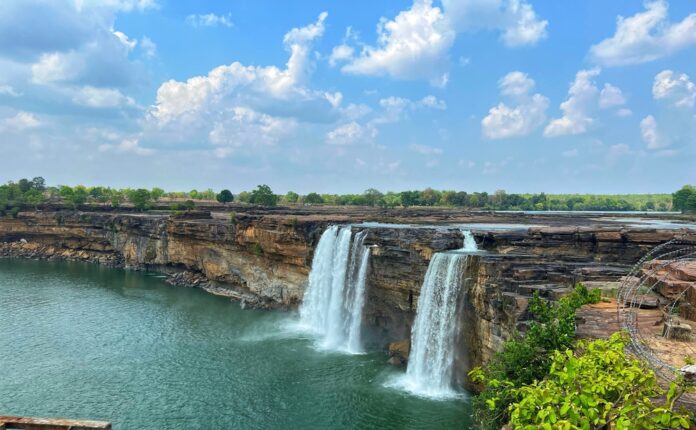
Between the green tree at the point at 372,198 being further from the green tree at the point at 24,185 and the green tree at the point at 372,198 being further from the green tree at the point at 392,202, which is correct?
the green tree at the point at 24,185

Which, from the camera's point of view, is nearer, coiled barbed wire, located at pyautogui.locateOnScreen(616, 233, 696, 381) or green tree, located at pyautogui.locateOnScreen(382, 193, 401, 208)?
coiled barbed wire, located at pyautogui.locateOnScreen(616, 233, 696, 381)

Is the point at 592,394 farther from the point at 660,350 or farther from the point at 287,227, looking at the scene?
the point at 287,227

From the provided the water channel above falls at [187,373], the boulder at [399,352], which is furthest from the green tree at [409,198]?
the boulder at [399,352]

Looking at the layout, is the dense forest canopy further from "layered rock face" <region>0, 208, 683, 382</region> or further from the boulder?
the boulder

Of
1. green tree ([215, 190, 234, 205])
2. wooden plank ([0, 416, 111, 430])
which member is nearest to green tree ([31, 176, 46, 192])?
green tree ([215, 190, 234, 205])

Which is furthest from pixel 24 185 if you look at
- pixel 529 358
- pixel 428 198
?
pixel 529 358

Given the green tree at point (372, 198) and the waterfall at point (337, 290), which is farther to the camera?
the green tree at point (372, 198)
